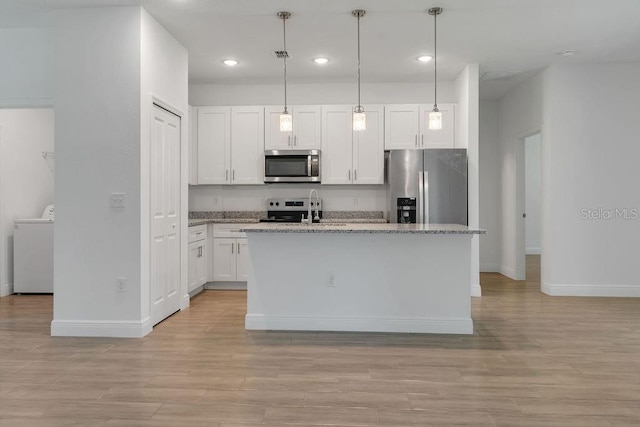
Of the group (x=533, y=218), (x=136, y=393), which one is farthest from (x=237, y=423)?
(x=533, y=218)

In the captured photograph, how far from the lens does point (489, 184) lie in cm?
768

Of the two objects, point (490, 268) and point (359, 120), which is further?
point (490, 268)

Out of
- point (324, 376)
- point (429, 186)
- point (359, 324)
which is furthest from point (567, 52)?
point (324, 376)

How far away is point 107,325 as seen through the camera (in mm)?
3971

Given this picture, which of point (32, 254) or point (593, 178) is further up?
point (593, 178)

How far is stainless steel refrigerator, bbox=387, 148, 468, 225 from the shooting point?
5688 millimetres

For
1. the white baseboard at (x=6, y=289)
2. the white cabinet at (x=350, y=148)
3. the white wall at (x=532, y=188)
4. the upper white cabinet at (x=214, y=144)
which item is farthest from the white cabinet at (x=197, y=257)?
the white wall at (x=532, y=188)

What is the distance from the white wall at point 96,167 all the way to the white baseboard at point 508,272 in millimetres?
5334

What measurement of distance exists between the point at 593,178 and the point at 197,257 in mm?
4864

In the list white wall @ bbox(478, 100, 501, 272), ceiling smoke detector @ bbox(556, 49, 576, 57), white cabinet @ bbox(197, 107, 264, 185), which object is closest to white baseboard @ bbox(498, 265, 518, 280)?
white wall @ bbox(478, 100, 501, 272)

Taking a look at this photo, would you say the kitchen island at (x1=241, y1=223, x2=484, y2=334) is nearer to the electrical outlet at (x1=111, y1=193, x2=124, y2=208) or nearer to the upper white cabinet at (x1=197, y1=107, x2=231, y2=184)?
the electrical outlet at (x1=111, y1=193, x2=124, y2=208)

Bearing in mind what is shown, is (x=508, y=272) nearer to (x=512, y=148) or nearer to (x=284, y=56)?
(x=512, y=148)

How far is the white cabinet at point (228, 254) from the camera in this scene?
614cm

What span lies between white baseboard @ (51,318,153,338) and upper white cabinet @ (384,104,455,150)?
383cm
